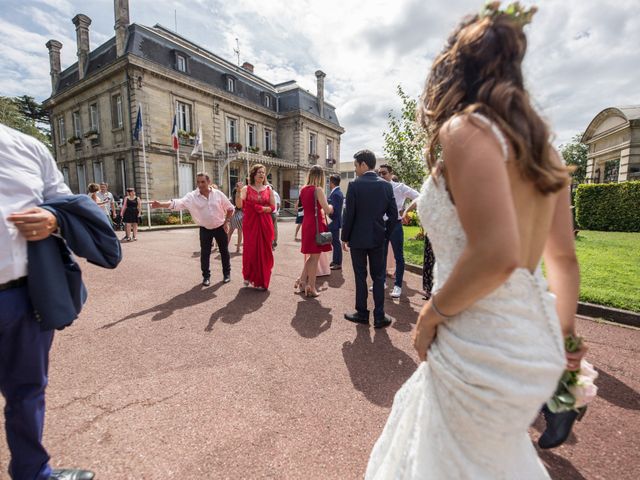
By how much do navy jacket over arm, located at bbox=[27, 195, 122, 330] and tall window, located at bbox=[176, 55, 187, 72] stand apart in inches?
975

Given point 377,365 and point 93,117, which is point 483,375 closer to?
point 377,365

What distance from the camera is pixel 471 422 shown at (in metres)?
1.03

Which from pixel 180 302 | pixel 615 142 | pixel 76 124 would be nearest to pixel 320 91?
pixel 76 124

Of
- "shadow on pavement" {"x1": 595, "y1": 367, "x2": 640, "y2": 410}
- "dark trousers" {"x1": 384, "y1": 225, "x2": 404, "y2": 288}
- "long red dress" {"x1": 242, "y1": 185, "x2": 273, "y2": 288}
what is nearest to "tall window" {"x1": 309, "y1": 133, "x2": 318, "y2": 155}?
"long red dress" {"x1": 242, "y1": 185, "x2": 273, "y2": 288}

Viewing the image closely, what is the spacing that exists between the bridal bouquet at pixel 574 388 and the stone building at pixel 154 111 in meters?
21.6

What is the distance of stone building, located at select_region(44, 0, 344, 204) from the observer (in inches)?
785

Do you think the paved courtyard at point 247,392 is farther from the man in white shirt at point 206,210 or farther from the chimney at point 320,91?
the chimney at point 320,91

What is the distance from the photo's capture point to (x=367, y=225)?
4.07 m

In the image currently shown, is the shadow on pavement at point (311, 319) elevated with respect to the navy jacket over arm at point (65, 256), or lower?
lower

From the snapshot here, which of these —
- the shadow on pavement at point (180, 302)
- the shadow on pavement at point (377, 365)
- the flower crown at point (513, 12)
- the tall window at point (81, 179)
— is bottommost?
the shadow on pavement at point (377, 365)

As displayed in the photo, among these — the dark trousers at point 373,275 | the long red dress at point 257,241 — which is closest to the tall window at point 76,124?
the long red dress at point 257,241

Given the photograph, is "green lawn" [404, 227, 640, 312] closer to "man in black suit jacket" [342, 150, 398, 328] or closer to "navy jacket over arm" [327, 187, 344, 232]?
"navy jacket over arm" [327, 187, 344, 232]

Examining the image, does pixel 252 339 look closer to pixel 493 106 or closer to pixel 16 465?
pixel 16 465

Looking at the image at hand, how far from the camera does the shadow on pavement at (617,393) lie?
262 centimetres
